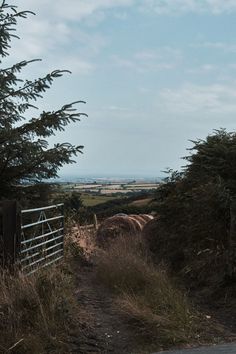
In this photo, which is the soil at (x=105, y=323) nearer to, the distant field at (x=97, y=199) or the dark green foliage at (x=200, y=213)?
the dark green foliage at (x=200, y=213)

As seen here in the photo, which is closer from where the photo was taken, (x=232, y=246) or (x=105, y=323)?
(x=105, y=323)

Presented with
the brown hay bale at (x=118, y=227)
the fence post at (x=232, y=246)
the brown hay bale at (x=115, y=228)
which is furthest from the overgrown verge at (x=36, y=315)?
the brown hay bale at (x=118, y=227)

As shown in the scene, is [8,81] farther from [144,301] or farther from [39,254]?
[144,301]

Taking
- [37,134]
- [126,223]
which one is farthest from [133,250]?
[126,223]

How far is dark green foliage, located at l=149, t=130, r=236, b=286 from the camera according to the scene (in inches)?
454

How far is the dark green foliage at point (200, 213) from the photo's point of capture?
11.5 meters

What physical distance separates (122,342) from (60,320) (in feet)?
2.80

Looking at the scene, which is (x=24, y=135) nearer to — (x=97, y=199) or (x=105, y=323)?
(x=105, y=323)

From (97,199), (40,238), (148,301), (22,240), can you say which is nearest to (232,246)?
(148,301)

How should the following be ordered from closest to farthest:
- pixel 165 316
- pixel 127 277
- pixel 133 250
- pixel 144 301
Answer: pixel 165 316 < pixel 144 301 < pixel 127 277 < pixel 133 250

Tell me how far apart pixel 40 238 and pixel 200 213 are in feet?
12.2

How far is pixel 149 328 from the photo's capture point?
7828 millimetres

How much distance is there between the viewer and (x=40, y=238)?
1080cm

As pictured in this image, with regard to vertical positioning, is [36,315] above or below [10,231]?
below
